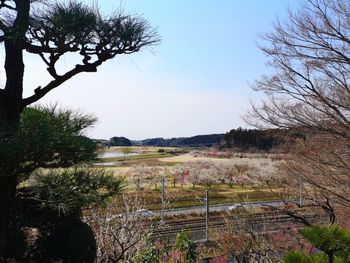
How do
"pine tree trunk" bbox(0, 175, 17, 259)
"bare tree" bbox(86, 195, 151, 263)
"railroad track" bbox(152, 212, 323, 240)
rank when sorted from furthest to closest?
"railroad track" bbox(152, 212, 323, 240) → "bare tree" bbox(86, 195, 151, 263) → "pine tree trunk" bbox(0, 175, 17, 259)

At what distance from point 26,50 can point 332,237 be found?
3109mm

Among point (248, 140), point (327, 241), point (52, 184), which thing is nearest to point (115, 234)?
point (52, 184)

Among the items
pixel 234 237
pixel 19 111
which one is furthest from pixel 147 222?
pixel 19 111

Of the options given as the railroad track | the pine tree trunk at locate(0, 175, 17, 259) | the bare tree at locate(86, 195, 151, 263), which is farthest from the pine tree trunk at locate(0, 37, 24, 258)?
the railroad track

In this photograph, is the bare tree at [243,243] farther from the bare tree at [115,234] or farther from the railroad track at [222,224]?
the bare tree at [115,234]

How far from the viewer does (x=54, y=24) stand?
3771 mm

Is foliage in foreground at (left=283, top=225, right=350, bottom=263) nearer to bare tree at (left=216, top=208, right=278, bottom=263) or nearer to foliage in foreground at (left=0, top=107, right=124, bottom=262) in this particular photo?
foliage in foreground at (left=0, top=107, right=124, bottom=262)

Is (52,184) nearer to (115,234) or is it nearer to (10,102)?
(10,102)

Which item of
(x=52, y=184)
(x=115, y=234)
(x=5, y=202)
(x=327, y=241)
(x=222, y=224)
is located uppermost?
(x=52, y=184)

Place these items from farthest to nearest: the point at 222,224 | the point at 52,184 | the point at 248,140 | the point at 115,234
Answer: the point at 248,140 → the point at 222,224 → the point at 115,234 → the point at 52,184

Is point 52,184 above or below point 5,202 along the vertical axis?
above

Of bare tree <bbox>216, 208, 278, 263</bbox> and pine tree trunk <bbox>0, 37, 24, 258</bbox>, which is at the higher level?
pine tree trunk <bbox>0, 37, 24, 258</bbox>

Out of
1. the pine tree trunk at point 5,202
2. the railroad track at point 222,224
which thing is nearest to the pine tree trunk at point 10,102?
the pine tree trunk at point 5,202

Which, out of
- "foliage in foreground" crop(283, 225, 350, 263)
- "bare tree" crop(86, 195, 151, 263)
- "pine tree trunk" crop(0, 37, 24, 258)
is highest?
"pine tree trunk" crop(0, 37, 24, 258)
